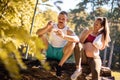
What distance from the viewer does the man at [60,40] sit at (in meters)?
5.20

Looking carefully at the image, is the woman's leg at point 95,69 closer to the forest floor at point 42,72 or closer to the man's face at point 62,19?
the forest floor at point 42,72

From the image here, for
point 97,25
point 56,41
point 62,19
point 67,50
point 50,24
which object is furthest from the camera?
point 97,25

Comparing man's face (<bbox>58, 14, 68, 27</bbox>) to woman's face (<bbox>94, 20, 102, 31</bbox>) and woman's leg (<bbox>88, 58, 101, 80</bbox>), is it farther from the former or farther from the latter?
woman's leg (<bbox>88, 58, 101, 80</bbox>)

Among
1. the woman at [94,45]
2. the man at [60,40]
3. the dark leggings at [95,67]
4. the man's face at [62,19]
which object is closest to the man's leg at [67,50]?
the man at [60,40]

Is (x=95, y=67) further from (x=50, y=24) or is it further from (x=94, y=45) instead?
(x=50, y=24)

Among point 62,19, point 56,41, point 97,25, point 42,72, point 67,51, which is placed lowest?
point 42,72

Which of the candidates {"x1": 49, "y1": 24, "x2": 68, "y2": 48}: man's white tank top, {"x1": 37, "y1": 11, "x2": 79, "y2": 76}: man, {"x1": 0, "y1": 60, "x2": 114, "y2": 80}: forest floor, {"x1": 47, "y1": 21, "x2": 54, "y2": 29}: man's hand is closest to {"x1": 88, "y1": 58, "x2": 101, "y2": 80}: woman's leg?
{"x1": 0, "y1": 60, "x2": 114, "y2": 80}: forest floor

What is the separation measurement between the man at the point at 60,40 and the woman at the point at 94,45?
0.20 metres

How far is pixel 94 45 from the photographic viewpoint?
5.52 m

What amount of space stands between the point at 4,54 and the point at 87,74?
5.31 meters

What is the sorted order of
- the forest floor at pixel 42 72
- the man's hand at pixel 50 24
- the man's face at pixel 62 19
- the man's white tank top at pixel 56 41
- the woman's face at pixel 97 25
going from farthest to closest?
the woman's face at pixel 97 25
the man's white tank top at pixel 56 41
the man's face at pixel 62 19
the forest floor at pixel 42 72
the man's hand at pixel 50 24

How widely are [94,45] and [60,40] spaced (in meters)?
0.60

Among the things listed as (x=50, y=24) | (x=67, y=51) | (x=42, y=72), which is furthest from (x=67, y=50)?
(x=42, y=72)

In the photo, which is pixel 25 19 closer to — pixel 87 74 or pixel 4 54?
pixel 87 74
